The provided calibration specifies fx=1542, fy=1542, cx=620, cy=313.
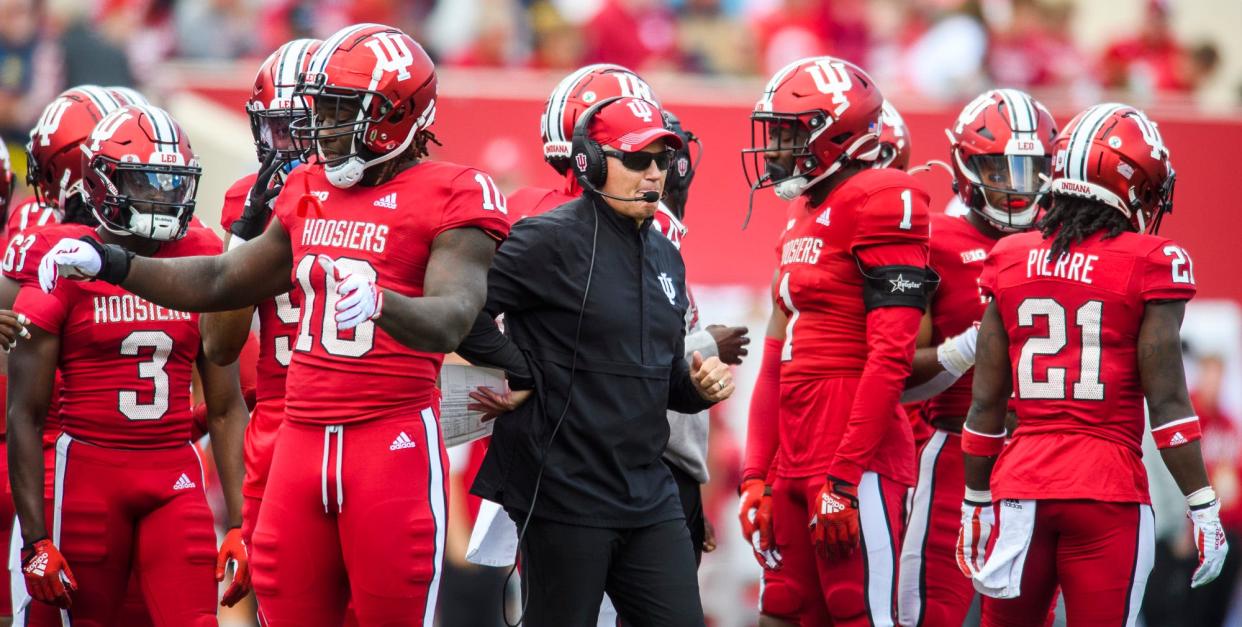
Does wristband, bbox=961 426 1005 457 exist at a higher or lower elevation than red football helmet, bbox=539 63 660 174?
lower

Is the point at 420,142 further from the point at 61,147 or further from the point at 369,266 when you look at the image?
the point at 61,147

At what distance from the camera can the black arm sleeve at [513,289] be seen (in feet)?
14.3

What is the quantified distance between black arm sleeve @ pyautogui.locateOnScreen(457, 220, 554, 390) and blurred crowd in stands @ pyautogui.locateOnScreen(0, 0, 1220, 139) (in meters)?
6.20

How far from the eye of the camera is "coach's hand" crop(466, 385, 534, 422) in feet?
14.4

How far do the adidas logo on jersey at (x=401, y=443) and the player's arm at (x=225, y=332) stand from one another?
102 centimetres

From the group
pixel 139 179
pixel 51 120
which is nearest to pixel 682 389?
pixel 139 179

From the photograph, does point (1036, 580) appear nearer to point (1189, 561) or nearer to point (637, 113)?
point (637, 113)

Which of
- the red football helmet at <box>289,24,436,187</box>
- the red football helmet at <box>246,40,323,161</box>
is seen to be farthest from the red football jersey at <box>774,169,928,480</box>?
the red football helmet at <box>246,40,323,161</box>

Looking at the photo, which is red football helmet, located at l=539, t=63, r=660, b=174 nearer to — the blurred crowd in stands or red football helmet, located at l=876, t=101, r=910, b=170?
red football helmet, located at l=876, t=101, r=910, b=170

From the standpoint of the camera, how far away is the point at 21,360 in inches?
199

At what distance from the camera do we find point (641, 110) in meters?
4.54

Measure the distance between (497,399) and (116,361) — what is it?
1566mm

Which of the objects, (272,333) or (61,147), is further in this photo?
(61,147)

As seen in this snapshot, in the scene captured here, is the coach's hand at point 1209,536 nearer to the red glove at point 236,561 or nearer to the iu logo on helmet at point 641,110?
the iu logo on helmet at point 641,110
